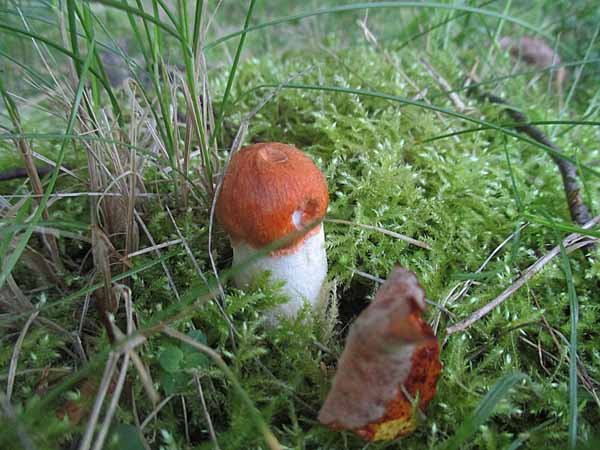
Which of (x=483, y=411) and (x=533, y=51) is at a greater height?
(x=533, y=51)

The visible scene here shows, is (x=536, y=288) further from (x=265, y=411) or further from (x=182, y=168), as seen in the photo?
(x=182, y=168)

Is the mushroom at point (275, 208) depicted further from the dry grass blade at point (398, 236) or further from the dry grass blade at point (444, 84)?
the dry grass blade at point (444, 84)

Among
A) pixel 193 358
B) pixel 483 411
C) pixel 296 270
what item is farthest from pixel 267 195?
pixel 483 411

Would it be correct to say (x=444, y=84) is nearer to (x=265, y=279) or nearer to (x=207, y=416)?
(x=265, y=279)

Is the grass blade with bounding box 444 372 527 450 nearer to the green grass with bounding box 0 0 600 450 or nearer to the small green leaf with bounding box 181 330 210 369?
the green grass with bounding box 0 0 600 450

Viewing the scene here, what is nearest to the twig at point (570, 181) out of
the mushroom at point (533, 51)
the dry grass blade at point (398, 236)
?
the dry grass blade at point (398, 236)

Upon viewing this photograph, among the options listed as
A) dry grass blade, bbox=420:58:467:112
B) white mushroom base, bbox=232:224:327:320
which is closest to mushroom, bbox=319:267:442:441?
white mushroom base, bbox=232:224:327:320
